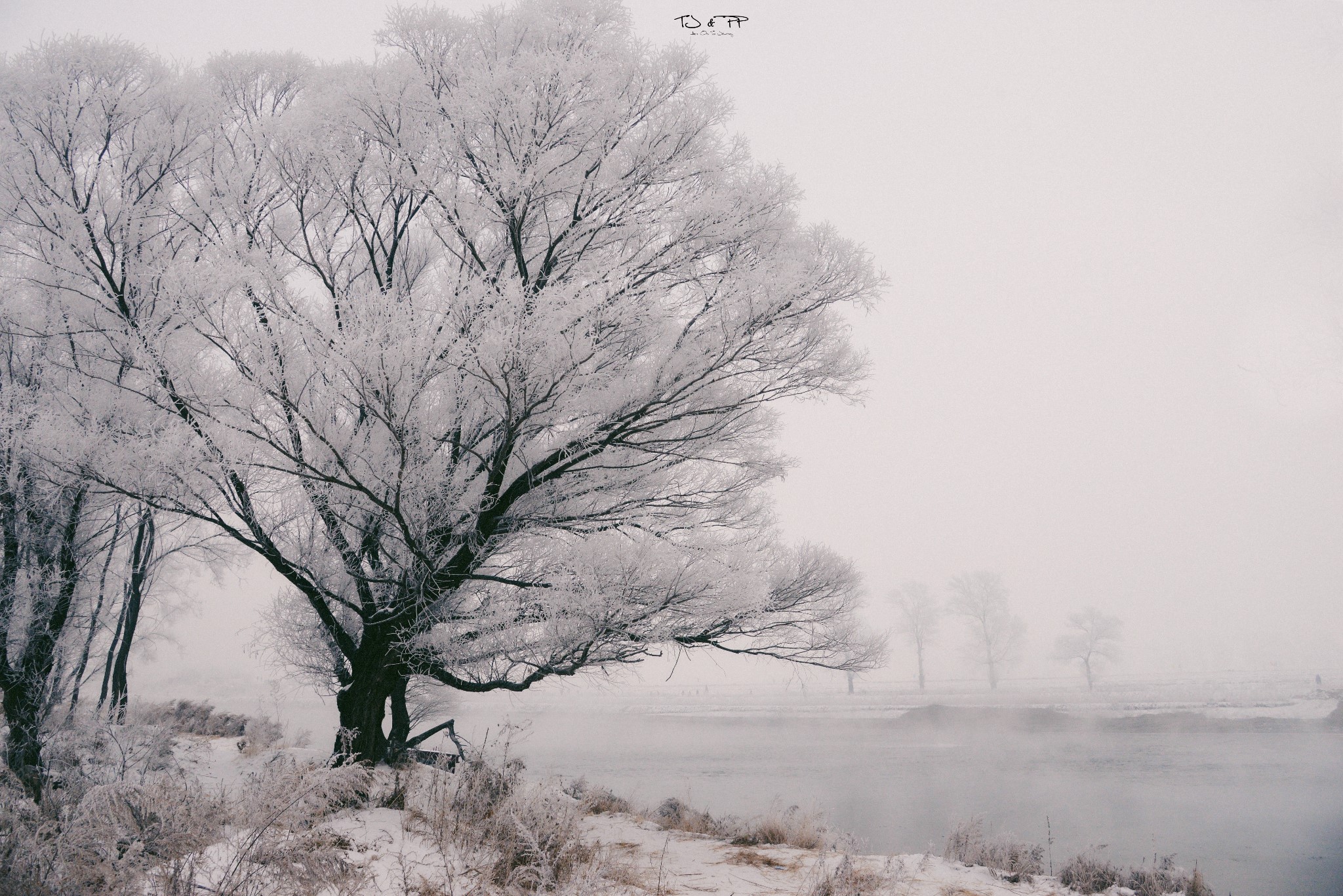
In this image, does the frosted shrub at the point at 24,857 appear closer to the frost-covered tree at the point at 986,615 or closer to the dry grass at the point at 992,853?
the dry grass at the point at 992,853

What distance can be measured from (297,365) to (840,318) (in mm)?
4291

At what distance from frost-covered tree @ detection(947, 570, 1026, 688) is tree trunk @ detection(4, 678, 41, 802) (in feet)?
132

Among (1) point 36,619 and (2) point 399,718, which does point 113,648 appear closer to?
(1) point 36,619

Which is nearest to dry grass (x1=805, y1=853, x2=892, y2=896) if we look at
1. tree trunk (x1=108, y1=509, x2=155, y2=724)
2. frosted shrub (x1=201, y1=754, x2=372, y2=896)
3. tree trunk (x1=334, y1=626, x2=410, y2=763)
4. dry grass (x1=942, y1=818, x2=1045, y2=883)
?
dry grass (x1=942, y1=818, x2=1045, y2=883)

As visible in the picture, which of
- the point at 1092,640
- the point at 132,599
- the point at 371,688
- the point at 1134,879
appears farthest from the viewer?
the point at 1092,640

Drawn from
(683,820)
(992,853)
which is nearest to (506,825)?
(683,820)

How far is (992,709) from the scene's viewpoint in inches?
856

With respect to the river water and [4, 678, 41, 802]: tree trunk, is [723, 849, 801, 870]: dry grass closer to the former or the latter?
the river water

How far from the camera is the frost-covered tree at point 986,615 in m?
38.2

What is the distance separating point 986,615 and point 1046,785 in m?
30.3

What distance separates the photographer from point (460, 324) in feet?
14.0

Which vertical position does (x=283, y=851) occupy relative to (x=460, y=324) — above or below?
below

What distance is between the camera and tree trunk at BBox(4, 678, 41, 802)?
6074mm

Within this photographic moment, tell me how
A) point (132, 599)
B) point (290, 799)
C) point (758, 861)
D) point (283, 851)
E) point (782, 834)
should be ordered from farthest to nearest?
point (132, 599)
point (782, 834)
point (758, 861)
point (290, 799)
point (283, 851)
